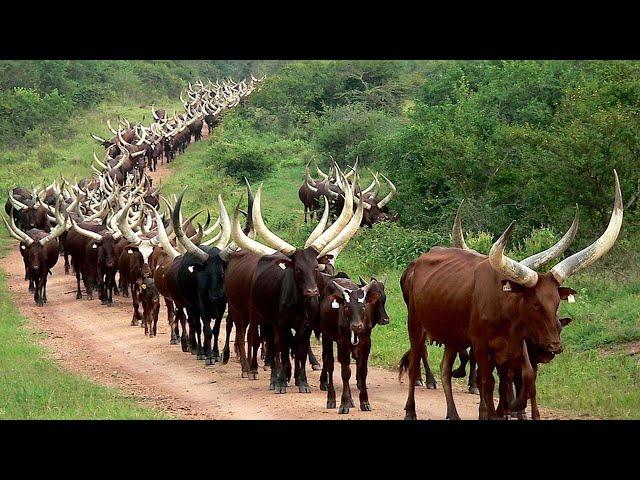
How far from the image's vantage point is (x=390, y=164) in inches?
895

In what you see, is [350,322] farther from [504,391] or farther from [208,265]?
[208,265]

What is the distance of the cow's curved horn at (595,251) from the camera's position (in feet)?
27.6

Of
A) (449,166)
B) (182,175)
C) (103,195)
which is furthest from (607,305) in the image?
(182,175)

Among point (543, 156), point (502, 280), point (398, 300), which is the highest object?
point (543, 156)

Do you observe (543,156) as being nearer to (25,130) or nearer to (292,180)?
(292,180)

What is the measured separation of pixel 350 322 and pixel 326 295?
2.35 ft

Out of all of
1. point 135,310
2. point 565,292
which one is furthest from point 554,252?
point 135,310

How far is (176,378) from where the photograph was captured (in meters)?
12.7

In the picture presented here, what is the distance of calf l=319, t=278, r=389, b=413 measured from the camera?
9.95 m

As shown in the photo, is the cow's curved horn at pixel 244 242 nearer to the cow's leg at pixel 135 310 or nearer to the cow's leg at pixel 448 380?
the cow's leg at pixel 448 380

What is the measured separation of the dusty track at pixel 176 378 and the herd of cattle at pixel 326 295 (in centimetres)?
24

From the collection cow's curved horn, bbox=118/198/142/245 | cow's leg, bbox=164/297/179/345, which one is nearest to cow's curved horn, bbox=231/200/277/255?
cow's leg, bbox=164/297/179/345

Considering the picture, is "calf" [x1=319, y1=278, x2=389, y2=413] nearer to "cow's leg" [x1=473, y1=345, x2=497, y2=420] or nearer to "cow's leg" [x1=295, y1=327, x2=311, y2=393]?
"cow's leg" [x1=295, y1=327, x2=311, y2=393]
